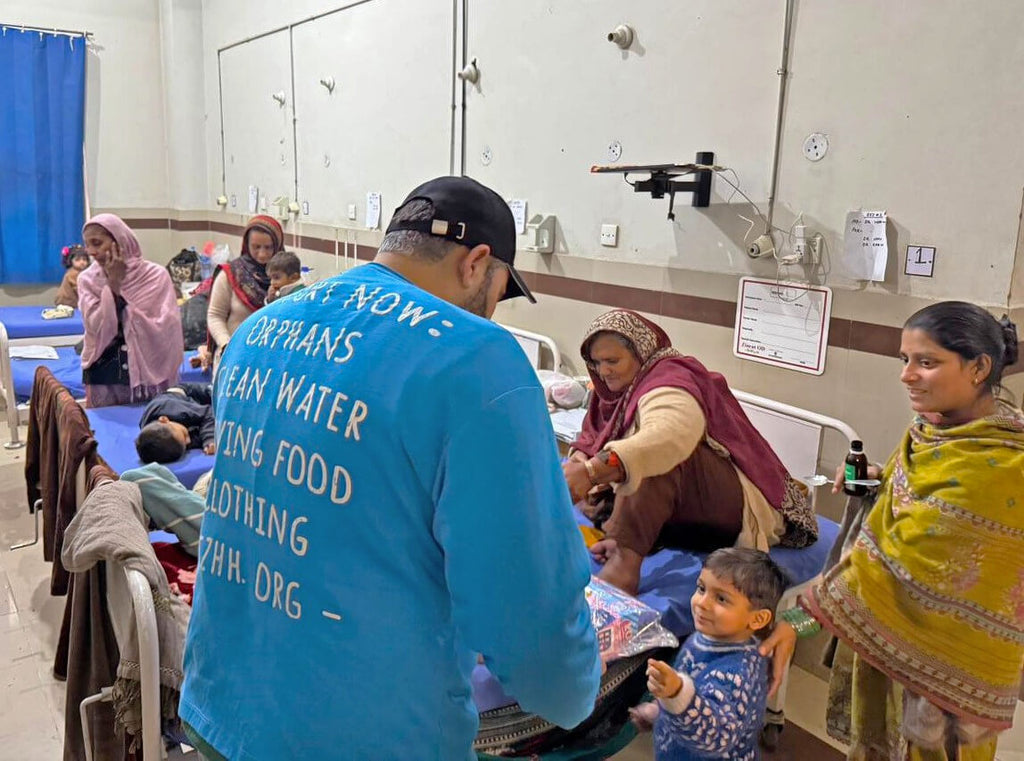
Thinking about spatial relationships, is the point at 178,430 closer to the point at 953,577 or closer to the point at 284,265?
the point at 284,265

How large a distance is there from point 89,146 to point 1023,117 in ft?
25.4

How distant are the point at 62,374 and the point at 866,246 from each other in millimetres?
4523

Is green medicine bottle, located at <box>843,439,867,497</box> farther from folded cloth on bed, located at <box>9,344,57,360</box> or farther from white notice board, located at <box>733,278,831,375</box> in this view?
folded cloth on bed, located at <box>9,344,57,360</box>

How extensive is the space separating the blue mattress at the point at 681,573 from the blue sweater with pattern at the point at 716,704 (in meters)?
0.19

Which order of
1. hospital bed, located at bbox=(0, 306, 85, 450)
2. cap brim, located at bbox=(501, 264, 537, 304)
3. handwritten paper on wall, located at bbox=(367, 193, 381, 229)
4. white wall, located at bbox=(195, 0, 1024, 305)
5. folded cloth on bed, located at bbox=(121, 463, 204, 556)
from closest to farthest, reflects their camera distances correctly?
cap brim, located at bbox=(501, 264, 537, 304) → folded cloth on bed, located at bbox=(121, 463, 204, 556) → white wall, located at bbox=(195, 0, 1024, 305) → handwritten paper on wall, located at bbox=(367, 193, 381, 229) → hospital bed, located at bbox=(0, 306, 85, 450)

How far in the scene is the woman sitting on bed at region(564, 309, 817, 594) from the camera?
7.27 ft

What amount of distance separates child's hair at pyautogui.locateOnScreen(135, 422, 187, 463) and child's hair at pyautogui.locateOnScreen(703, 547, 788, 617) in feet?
7.31

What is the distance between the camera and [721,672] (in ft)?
6.32

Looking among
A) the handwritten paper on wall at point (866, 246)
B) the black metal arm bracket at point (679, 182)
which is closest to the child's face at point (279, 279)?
the black metal arm bracket at point (679, 182)

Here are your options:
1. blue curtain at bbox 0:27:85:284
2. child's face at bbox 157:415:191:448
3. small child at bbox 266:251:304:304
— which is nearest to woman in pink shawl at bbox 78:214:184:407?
small child at bbox 266:251:304:304

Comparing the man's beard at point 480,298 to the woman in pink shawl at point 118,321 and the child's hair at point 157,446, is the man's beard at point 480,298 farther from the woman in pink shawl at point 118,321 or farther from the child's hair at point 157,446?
the woman in pink shawl at point 118,321

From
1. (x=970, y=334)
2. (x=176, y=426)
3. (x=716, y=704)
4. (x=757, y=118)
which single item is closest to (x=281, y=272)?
(x=176, y=426)

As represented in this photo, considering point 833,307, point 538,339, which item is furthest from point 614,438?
point 538,339

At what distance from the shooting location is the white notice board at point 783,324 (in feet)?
9.80
